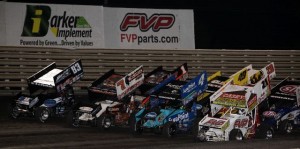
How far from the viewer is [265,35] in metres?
31.7

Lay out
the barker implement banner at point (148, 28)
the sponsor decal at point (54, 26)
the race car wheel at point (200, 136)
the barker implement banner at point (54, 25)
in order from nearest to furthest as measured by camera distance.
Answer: the race car wheel at point (200, 136), the barker implement banner at point (54, 25), the sponsor decal at point (54, 26), the barker implement banner at point (148, 28)

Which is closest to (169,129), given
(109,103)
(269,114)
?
(109,103)

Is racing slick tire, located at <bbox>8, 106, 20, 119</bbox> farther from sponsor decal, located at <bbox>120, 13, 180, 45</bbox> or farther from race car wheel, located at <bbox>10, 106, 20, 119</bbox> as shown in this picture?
sponsor decal, located at <bbox>120, 13, 180, 45</bbox>

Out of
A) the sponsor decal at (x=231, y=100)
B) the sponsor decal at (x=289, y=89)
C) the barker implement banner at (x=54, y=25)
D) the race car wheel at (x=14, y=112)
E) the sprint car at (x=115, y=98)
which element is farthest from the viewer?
the barker implement banner at (x=54, y=25)

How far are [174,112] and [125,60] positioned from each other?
8.57m

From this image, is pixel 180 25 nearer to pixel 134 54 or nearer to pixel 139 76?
pixel 134 54

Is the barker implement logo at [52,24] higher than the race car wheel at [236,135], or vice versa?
the barker implement logo at [52,24]

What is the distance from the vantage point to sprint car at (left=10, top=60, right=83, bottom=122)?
A: 2120 cm

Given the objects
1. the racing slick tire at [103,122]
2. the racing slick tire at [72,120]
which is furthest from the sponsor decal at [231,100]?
the racing slick tire at [72,120]

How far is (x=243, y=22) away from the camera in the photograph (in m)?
31.1

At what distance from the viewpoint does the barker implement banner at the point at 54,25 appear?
2517 centimetres

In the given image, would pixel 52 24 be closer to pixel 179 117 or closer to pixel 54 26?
pixel 54 26

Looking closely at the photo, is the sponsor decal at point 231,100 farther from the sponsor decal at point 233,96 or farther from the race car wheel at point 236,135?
the race car wheel at point 236,135

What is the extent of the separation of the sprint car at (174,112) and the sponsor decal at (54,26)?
632 cm
